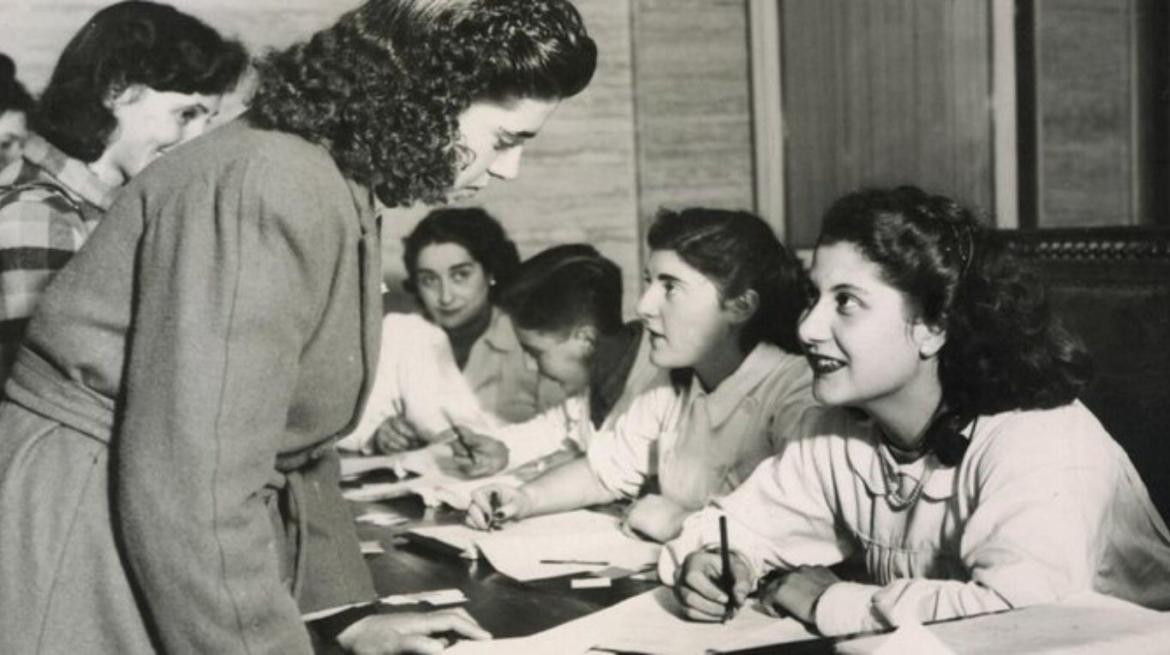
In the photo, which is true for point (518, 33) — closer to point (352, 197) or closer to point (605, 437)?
point (352, 197)

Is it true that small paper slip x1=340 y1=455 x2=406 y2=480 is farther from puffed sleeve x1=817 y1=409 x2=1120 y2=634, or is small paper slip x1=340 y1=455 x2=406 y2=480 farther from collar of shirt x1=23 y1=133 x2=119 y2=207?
puffed sleeve x1=817 y1=409 x2=1120 y2=634

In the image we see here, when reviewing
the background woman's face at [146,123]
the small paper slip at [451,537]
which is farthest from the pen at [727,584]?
the background woman's face at [146,123]

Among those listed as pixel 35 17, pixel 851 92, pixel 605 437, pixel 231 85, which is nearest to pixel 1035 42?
pixel 851 92

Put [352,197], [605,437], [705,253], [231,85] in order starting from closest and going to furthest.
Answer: [352,197] < [705,253] < [605,437] < [231,85]

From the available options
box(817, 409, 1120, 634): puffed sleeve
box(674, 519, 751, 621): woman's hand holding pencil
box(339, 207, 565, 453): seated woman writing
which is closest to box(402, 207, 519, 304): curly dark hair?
box(339, 207, 565, 453): seated woman writing

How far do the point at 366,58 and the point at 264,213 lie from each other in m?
0.22

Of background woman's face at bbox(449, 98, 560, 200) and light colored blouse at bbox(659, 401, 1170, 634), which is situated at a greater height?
background woman's face at bbox(449, 98, 560, 200)

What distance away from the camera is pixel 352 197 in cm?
124

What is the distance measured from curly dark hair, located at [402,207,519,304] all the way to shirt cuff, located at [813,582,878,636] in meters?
2.49

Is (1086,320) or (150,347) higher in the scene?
(150,347)

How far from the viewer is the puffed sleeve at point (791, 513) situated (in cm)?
183

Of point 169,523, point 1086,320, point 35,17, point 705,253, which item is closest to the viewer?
point 169,523

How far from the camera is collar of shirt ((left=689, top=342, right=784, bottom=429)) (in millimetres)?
2420

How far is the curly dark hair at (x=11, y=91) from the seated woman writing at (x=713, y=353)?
194 cm
